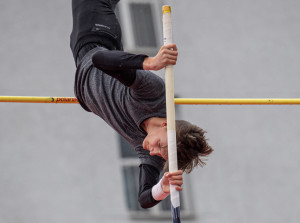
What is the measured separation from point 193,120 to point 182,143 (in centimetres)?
354

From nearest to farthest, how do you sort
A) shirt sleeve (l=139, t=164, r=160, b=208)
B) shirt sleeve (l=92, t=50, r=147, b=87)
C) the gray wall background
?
1. shirt sleeve (l=92, t=50, r=147, b=87)
2. shirt sleeve (l=139, t=164, r=160, b=208)
3. the gray wall background

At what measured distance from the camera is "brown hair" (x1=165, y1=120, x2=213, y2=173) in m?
3.62

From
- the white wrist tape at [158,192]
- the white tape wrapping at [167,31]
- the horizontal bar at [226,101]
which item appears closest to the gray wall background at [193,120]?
the horizontal bar at [226,101]

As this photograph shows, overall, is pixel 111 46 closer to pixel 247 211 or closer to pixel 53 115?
pixel 53 115

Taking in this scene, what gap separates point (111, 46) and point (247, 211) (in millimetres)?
3578

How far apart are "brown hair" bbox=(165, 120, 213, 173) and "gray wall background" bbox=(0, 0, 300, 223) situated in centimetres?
327

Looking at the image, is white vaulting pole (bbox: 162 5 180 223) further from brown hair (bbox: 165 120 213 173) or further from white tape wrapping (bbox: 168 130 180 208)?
brown hair (bbox: 165 120 213 173)

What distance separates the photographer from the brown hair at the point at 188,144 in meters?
3.62

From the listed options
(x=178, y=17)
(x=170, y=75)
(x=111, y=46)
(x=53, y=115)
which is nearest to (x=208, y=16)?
(x=178, y=17)

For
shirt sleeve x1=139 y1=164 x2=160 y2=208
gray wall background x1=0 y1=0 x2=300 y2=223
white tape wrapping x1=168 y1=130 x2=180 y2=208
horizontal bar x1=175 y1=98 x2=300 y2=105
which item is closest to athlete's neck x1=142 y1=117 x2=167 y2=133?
white tape wrapping x1=168 y1=130 x2=180 y2=208

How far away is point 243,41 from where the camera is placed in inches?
298

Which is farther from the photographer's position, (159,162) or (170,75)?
(159,162)

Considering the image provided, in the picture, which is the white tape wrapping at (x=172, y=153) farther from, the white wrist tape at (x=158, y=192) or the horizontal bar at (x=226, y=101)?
the horizontal bar at (x=226, y=101)

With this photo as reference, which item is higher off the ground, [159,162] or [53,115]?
[53,115]
